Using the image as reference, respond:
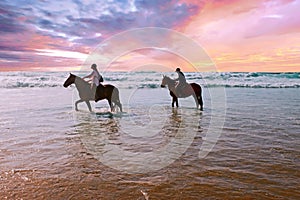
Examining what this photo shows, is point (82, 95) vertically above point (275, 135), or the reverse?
point (82, 95)

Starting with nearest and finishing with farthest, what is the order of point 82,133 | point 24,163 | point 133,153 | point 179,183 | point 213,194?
1. point 213,194
2. point 179,183
3. point 24,163
4. point 133,153
5. point 82,133

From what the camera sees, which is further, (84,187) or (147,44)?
(147,44)

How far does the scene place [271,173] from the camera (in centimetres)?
423

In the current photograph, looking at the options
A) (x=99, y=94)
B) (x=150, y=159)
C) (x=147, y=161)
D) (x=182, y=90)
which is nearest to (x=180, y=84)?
(x=182, y=90)

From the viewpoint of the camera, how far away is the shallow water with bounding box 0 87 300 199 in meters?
3.66

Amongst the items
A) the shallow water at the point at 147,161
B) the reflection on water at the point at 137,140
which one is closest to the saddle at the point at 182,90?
the reflection on water at the point at 137,140

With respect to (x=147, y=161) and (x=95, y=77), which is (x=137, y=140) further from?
(x=95, y=77)

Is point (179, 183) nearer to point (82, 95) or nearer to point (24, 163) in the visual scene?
point (24, 163)

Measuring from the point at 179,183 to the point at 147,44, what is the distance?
A: 458 centimetres

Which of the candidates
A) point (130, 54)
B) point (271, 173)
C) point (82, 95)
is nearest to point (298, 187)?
point (271, 173)

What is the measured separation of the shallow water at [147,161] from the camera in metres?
3.66

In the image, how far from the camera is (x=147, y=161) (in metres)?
4.93

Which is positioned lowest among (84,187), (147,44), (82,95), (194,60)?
(84,187)

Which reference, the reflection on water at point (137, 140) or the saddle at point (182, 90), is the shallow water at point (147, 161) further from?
the saddle at point (182, 90)
